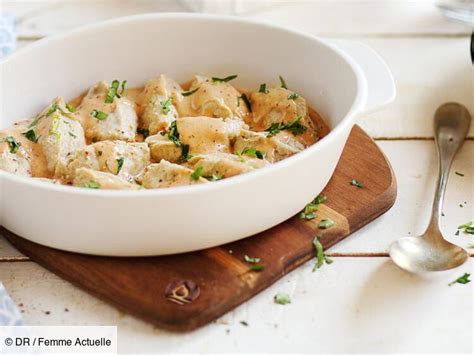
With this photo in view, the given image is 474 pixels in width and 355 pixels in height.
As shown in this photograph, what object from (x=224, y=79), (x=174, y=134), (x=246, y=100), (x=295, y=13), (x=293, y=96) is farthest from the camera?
(x=295, y=13)

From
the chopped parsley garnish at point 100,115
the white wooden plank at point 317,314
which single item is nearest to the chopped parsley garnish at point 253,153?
the white wooden plank at point 317,314

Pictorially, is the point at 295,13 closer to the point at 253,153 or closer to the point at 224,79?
the point at 224,79

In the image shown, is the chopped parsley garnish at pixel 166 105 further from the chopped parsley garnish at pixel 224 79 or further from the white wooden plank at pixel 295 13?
the white wooden plank at pixel 295 13

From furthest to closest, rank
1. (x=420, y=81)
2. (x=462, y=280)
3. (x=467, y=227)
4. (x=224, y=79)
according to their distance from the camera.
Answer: (x=420, y=81) < (x=224, y=79) < (x=467, y=227) < (x=462, y=280)

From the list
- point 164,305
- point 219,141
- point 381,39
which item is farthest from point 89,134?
point 381,39

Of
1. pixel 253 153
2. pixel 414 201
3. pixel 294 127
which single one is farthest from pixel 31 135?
pixel 414 201

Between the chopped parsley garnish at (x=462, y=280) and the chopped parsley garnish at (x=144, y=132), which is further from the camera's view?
the chopped parsley garnish at (x=144, y=132)

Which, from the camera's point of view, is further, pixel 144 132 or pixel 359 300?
pixel 144 132
